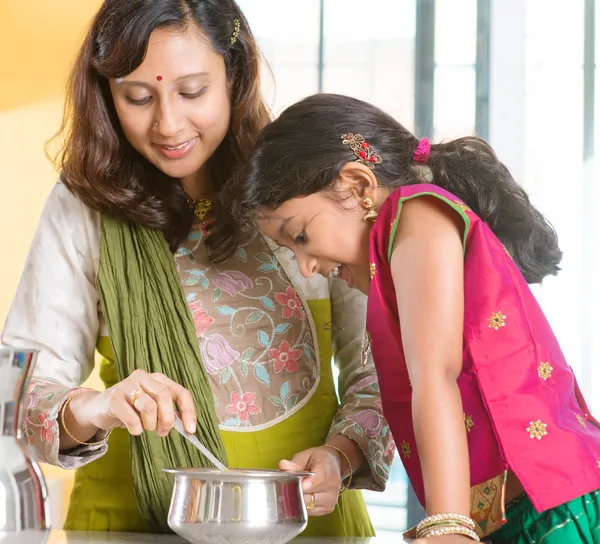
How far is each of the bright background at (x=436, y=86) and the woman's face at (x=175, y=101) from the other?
1982 millimetres

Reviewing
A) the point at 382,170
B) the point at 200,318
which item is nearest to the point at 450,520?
the point at 382,170

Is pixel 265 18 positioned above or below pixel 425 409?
above

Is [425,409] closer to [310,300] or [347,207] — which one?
[347,207]

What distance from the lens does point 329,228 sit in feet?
4.26

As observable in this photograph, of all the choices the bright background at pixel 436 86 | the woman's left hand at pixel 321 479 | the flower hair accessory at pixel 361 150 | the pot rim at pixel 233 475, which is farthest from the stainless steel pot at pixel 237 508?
the bright background at pixel 436 86

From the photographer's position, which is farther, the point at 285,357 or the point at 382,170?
the point at 285,357

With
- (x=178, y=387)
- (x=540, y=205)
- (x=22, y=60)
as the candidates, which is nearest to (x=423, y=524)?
(x=178, y=387)

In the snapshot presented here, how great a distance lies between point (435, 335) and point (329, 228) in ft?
1.00

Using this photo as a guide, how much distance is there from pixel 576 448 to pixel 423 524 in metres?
0.24

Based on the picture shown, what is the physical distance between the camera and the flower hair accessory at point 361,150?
4.40ft

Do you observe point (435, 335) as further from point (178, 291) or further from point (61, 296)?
point (61, 296)

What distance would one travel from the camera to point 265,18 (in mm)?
3615

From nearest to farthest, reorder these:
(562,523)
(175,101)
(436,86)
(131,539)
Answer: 1. (562,523)
2. (131,539)
3. (175,101)
4. (436,86)

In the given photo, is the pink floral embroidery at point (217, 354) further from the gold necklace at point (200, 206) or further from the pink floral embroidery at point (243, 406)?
the gold necklace at point (200, 206)
